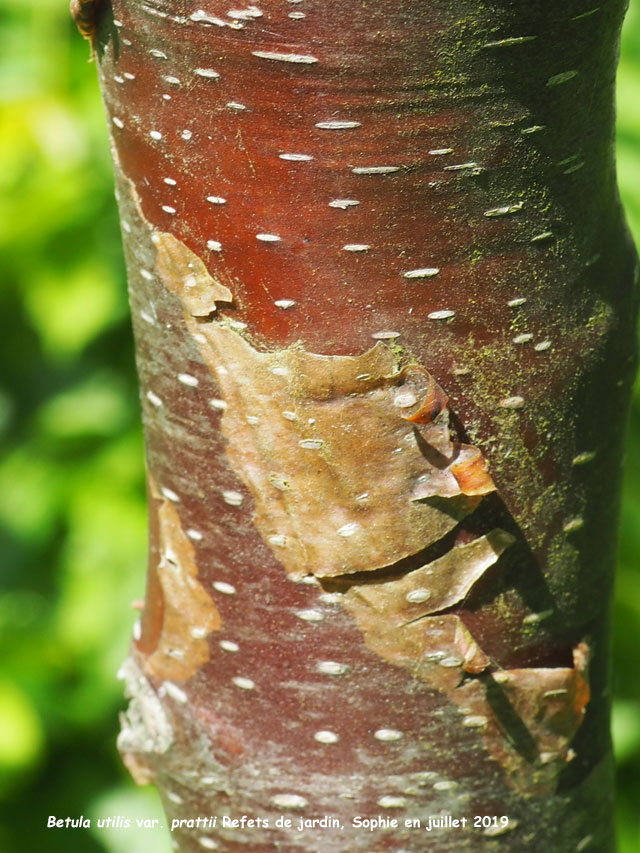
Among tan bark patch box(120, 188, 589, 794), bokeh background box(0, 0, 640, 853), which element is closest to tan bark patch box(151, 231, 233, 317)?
tan bark patch box(120, 188, 589, 794)

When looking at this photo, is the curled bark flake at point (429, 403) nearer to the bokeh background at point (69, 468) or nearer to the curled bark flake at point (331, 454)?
the curled bark flake at point (331, 454)

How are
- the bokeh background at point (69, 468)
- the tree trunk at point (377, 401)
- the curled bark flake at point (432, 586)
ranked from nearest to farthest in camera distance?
the tree trunk at point (377, 401) → the curled bark flake at point (432, 586) → the bokeh background at point (69, 468)

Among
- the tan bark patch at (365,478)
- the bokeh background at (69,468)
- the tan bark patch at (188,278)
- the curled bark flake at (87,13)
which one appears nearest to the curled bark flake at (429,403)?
the tan bark patch at (365,478)

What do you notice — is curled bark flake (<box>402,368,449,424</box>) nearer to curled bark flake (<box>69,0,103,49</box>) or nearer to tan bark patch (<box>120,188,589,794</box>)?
tan bark patch (<box>120,188,589,794</box>)

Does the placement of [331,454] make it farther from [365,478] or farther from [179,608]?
[179,608]

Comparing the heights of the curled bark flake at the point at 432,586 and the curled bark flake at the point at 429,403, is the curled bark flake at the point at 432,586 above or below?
below

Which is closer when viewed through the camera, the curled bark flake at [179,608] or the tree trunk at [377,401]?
the tree trunk at [377,401]
